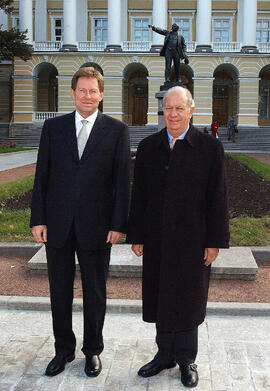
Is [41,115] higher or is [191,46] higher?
[191,46]

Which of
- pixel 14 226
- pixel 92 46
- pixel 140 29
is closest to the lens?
pixel 14 226

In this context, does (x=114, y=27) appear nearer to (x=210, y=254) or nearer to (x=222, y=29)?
(x=222, y=29)

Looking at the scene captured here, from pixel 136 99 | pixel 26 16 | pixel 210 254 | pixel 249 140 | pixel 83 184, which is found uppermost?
pixel 26 16

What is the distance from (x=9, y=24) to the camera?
140ft

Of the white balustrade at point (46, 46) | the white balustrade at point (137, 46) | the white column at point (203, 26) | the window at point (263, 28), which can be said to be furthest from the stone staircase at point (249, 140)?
the white balustrade at point (46, 46)

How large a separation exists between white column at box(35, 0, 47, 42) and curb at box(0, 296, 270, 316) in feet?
128

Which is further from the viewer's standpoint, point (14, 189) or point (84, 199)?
point (14, 189)

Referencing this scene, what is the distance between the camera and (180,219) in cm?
369

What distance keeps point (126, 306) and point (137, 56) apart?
1384 inches

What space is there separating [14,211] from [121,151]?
644 centimetres

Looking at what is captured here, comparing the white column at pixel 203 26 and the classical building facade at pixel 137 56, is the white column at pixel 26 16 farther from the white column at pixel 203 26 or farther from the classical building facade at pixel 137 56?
the white column at pixel 203 26

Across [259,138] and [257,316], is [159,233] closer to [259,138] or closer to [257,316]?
[257,316]

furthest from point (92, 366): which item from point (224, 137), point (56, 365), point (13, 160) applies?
point (224, 137)

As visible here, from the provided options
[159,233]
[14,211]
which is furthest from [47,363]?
[14,211]
